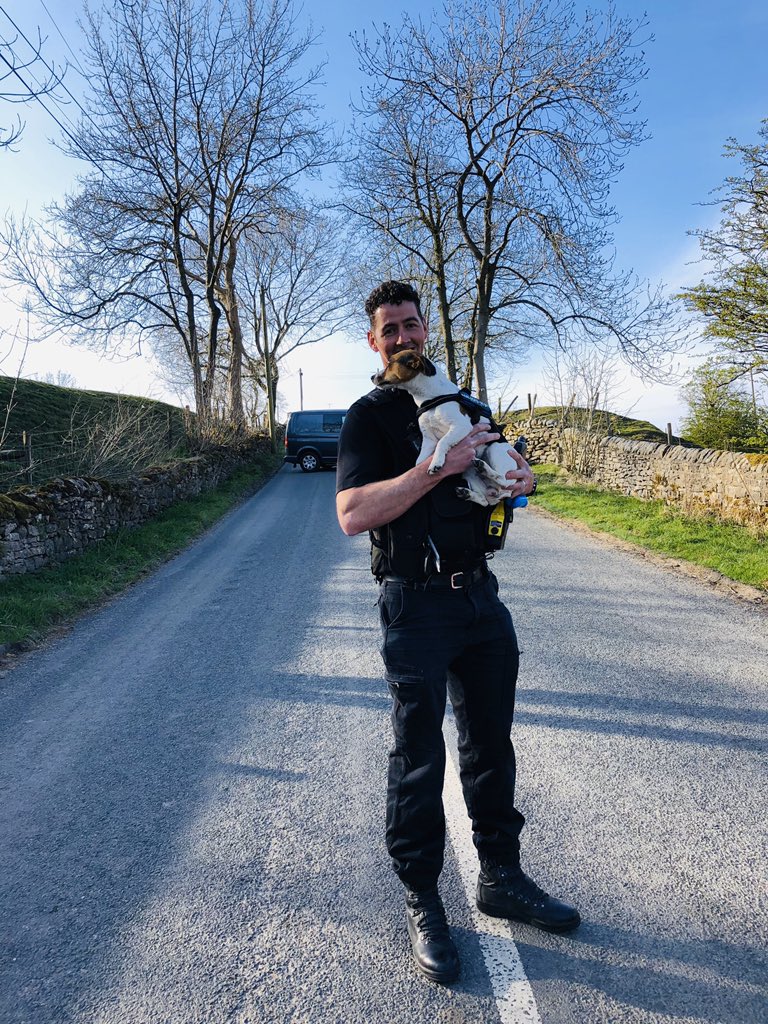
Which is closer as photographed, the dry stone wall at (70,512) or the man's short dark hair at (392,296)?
the man's short dark hair at (392,296)

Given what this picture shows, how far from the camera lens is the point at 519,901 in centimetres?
240

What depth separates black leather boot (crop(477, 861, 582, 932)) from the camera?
2346 mm

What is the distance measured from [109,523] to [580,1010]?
9.50m

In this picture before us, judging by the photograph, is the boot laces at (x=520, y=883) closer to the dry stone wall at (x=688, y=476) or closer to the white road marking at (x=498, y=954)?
the white road marking at (x=498, y=954)

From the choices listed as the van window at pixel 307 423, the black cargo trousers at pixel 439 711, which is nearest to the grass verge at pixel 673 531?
the black cargo trousers at pixel 439 711

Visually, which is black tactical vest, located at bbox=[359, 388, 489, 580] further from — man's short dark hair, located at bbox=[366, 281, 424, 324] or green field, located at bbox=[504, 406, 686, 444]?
green field, located at bbox=[504, 406, 686, 444]

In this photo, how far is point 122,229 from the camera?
811 inches

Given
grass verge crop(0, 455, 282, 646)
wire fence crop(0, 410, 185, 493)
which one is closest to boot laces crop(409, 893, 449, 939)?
grass verge crop(0, 455, 282, 646)

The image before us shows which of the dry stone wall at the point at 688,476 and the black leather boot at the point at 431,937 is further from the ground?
the dry stone wall at the point at 688,476

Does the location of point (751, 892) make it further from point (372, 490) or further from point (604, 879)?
point (372, 490)

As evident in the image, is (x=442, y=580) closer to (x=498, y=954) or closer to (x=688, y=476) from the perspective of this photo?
(x=498, y=954)

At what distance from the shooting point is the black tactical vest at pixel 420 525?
7.69 feet

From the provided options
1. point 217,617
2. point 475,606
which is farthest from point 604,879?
point 217,617

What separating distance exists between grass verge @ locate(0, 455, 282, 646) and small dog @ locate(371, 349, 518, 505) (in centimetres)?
508
